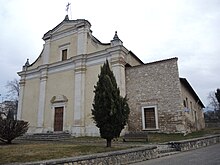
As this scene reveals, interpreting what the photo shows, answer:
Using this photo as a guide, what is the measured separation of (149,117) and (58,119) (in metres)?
9.39

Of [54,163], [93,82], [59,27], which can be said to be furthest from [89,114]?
[54,163]

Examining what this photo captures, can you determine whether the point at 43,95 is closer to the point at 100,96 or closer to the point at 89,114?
the point at 89,114

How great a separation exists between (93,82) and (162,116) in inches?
281

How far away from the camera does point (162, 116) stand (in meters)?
17.4

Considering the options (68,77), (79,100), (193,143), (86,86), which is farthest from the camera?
(68,77)

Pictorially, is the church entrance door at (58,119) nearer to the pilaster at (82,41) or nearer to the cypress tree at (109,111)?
the pilaster at (82,41)

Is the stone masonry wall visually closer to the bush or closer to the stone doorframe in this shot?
the stone doorframe

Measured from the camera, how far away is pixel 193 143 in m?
12.4

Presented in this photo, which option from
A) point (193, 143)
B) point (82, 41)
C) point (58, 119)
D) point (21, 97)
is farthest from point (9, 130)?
point (21, 97)

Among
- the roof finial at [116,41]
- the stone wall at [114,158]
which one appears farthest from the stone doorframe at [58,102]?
the stone wall at [114,158]

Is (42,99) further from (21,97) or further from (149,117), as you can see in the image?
(149,117)

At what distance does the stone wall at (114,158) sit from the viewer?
627cm

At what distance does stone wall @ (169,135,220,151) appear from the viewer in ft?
37.0

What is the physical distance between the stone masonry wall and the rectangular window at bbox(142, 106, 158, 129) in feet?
0.93
